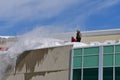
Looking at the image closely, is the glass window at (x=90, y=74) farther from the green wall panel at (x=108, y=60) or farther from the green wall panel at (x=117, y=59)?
the green wall panel at (x=117, y=59)

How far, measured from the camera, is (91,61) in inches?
1179

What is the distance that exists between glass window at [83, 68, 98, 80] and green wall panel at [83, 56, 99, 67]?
0.32 meters

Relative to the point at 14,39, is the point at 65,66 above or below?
below

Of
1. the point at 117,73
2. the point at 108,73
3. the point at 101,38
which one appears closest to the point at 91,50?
the point at 108,73

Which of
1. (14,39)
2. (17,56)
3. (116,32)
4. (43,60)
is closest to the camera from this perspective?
(43,60)

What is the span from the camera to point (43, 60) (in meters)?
33.0

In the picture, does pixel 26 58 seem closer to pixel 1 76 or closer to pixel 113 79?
pixel 1 76

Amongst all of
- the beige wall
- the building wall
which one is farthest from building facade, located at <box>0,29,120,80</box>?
the building wall

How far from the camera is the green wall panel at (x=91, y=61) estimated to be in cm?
2972

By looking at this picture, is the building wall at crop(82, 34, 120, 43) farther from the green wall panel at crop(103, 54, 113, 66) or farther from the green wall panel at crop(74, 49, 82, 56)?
the green wall panel at crop(103, 54, 113, 66)

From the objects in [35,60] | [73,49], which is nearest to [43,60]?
[35,60]

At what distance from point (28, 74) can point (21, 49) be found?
262 centimetres

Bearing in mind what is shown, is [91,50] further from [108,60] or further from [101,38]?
[101,38]

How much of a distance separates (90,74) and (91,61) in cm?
87
